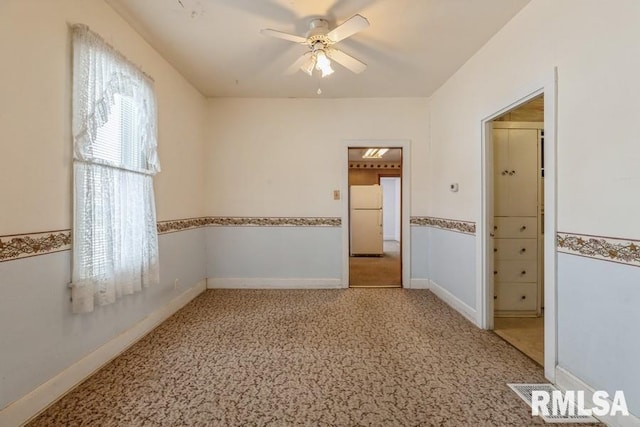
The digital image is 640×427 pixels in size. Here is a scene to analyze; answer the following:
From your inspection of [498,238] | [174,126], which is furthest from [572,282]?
[174,126]

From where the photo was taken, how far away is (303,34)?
248 cm

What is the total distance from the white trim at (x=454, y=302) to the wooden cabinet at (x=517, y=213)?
1.19 ft

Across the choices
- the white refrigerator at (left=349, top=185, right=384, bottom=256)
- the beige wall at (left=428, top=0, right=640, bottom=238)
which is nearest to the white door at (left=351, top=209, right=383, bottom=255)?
the white refrigerator at (left=349, top=185, right=384, bottom=256)

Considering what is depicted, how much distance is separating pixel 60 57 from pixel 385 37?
92.1 inches

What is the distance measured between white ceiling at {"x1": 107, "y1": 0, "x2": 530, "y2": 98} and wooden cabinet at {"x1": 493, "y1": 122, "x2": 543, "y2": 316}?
3.26 ft

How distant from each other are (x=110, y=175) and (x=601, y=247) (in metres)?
3.08

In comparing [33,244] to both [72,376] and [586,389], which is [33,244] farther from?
[586,389]

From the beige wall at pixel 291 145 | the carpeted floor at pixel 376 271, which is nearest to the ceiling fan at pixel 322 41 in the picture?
the beige wall at pixel 291 145

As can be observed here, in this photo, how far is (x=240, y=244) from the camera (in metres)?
4.02

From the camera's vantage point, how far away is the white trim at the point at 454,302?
2.88 meters

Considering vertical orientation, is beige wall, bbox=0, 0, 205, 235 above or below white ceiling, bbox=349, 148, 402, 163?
below

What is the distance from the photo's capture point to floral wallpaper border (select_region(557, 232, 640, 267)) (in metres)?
1.41

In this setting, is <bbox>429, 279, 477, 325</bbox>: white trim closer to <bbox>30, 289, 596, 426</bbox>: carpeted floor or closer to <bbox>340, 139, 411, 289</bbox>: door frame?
<bbox>30, 289, 596, 426</bbox>: carpeted floor

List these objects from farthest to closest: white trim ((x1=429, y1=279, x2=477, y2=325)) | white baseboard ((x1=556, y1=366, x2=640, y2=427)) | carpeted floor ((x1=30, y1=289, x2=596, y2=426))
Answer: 1. white trim ((x1=429, y1=279, x2=477, y2=325))
2. carpeted floor ((x1=30, y1=289, x2=596, y2=426))
3. white baseboard ((x1=556, y1=366, x2=640, y2=427))
